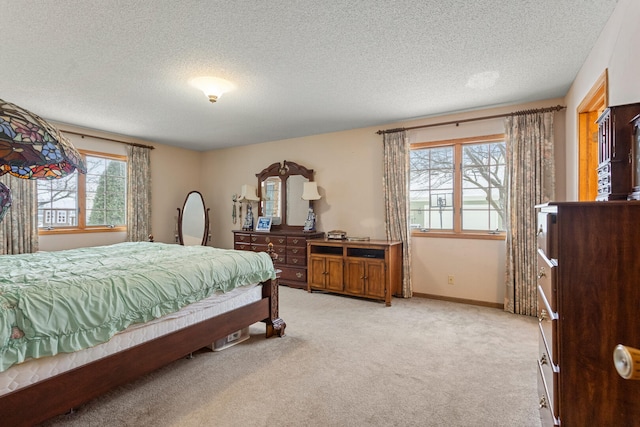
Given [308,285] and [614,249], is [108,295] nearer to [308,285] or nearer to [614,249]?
[614,249]

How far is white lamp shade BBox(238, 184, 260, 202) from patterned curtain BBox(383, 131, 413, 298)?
244 centimetres

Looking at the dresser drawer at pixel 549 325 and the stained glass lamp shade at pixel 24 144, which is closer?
the stained glass lamp shade at pixel 24 144

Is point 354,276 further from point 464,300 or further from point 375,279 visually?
point 464,300

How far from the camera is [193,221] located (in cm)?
600

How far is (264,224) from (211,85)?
301 cm

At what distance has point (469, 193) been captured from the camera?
4168 millimetres

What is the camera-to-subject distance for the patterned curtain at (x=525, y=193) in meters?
3.60

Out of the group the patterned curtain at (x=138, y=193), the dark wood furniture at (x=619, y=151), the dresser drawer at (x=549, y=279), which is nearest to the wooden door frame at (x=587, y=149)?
the dark wood furniture at (x=619, y=151)

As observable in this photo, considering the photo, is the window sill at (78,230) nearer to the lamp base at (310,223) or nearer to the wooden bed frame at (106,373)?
the lamp base at (310,223)

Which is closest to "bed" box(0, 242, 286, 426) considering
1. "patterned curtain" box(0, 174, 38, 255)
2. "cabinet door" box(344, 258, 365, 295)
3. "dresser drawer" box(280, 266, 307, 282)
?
"patterned curtain" box(0, 174, 38, 255)

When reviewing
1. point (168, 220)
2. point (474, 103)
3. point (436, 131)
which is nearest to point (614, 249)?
point (474, 103)

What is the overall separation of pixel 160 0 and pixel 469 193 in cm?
386

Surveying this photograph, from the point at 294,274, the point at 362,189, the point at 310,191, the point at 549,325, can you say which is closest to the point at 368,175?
the point at 362,189

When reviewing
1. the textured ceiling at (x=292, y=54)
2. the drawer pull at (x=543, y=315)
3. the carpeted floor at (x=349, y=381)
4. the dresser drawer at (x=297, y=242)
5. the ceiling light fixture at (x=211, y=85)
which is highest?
the textured ceiling at (x=292, y=54)
